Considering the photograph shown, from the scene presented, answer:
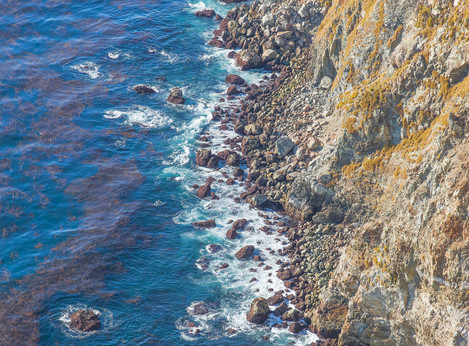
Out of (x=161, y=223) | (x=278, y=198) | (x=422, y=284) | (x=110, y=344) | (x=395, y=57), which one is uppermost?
(x=395, y=57)

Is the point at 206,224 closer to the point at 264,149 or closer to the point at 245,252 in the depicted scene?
the point at 245,252

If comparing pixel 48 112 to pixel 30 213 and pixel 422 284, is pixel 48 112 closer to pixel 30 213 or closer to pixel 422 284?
pixel 30 213

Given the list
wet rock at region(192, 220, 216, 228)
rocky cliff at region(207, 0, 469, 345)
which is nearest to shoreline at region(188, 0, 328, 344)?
wet rock at region(192, 220, 216, 228)

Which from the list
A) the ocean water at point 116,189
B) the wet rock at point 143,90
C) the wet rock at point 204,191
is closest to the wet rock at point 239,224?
the ocean water at point 116,189

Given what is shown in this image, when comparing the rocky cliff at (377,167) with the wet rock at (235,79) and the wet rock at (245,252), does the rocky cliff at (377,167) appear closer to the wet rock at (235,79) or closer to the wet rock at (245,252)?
the wet rock at (245,252)

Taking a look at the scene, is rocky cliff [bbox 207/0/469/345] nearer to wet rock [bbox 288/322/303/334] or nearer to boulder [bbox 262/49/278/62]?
wet rock [bbox 288/322/303/334]

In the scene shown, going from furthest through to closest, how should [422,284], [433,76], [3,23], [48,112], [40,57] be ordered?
1. [3,23]
2. [40,57]
3. [48,112]
4. [433,76]
5. [422,284]

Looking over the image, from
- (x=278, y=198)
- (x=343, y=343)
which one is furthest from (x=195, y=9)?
(x=343, y=343)
